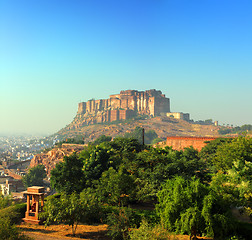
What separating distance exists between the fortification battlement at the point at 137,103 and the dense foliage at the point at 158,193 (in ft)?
448

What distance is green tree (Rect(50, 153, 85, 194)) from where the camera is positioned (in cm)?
2455

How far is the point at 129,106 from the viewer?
17262 cm

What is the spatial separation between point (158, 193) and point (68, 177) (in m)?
12.6

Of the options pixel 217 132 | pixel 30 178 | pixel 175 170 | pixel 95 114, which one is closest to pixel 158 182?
pixel 175 170

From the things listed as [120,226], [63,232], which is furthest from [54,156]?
[120,226]

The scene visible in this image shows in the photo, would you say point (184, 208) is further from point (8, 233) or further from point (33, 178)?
point (33, 178)

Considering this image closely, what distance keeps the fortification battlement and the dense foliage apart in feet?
448

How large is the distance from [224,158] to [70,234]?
16490 millimetres


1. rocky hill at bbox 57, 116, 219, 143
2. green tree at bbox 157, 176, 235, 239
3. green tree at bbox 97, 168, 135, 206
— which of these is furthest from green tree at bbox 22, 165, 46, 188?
rocky hill at bbox 57, 116, 219, 143

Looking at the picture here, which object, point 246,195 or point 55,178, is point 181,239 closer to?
point 246,195

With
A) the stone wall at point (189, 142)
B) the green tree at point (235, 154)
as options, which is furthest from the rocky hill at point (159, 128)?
the green tree at point (235, 154)

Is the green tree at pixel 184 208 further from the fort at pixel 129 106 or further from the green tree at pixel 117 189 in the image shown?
the fort at pixel 129 106

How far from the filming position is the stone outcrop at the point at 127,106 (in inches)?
6481

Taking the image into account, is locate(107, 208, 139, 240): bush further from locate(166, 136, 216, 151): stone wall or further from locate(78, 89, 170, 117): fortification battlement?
locate(78, 89, 170, 117): fortification battlement
